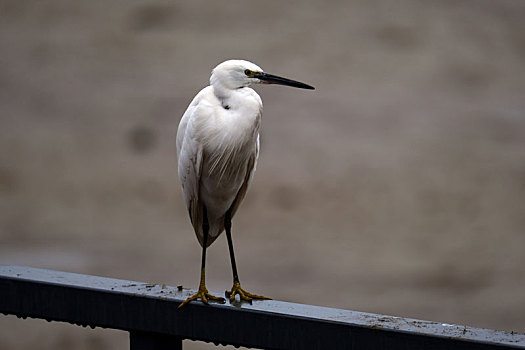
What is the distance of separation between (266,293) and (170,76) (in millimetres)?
2187

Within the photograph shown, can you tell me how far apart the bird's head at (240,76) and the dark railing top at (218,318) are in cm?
28

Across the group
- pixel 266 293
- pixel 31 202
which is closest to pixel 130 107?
pixel 31 202

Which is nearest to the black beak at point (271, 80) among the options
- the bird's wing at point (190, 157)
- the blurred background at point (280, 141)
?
the bird's wing at point (190, 157)

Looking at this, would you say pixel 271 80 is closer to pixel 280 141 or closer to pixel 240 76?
pixel 240 76

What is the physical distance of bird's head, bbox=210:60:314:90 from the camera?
102 cm

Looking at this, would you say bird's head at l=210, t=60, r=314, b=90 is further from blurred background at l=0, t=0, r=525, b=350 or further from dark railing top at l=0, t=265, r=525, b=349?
blurred background at l=0, t=0, r=525, b=350

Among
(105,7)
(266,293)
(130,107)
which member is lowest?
(266,293)

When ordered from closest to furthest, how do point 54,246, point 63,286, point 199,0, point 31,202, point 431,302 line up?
1. point 63,286
2. point 431,302
3. point 54,246
4. point 31,202
5. point 199,0

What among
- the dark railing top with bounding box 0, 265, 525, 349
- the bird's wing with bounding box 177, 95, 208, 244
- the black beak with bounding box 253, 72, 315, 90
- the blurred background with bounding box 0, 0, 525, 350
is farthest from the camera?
the blurred background with bounding box 0, 0, 525, 350

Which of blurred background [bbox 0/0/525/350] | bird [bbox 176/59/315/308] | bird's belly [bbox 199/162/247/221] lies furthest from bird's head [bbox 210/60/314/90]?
blurred background [bbox 0/0/525/350]

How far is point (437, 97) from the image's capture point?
4508 millimetres

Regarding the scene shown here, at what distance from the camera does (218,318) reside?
829 mm

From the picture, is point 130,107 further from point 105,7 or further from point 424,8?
point 424,8

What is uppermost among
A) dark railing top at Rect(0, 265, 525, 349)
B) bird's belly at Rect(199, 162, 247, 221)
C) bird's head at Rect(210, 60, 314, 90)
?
bird's head at Rect(210, 60, 314, 90)
